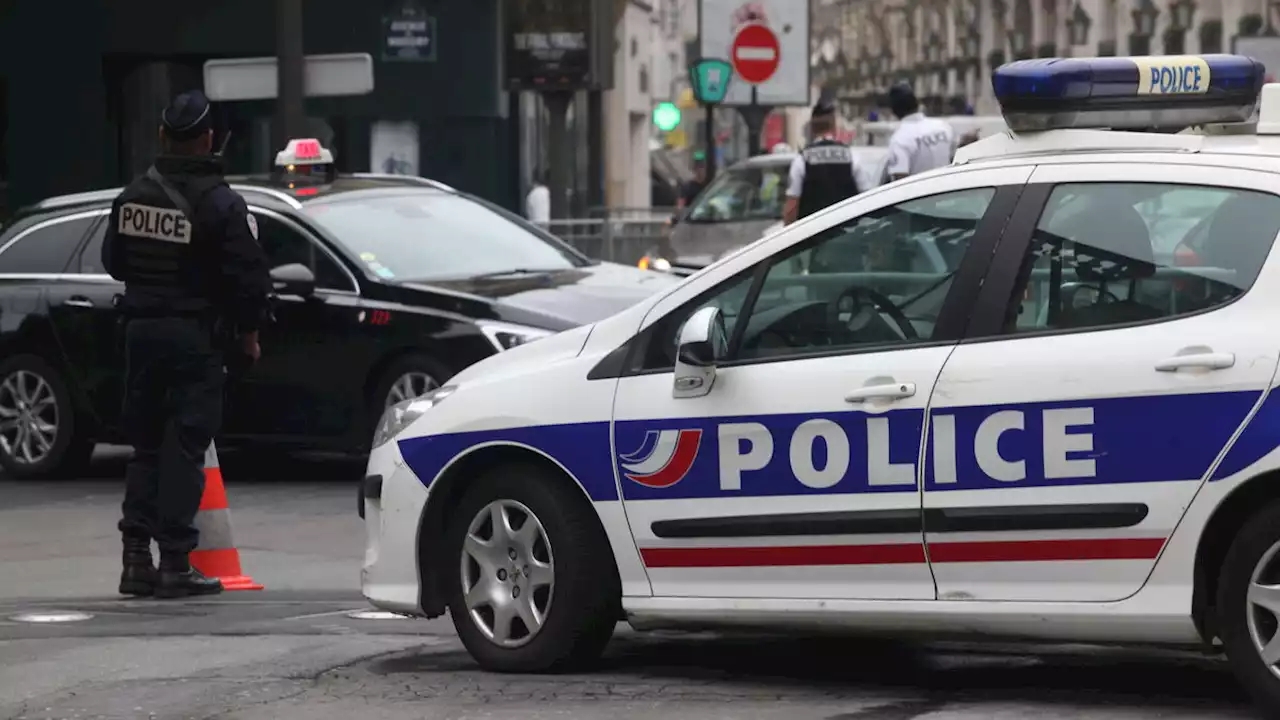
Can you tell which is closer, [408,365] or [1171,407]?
[1171,407]

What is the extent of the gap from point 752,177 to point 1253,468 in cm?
1712

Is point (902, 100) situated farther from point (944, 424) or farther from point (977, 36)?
point (977, 36)

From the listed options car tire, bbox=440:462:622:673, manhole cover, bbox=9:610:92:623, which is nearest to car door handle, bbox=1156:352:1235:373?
car tire, bbox=440:462:622:673

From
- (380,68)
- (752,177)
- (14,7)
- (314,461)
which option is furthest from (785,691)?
(380,68)

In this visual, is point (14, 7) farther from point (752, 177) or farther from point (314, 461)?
point (314, 461)

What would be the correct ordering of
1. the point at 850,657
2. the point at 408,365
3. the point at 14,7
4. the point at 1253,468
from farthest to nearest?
the point at 14,7 → the point at 408,365 → the point at 850,657 → the point at 1253,468

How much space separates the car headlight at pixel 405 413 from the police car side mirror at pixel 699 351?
2.84ft

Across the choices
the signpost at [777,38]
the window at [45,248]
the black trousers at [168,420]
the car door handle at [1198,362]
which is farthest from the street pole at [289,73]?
the signpost at [777,38]

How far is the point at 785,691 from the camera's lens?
6664mm

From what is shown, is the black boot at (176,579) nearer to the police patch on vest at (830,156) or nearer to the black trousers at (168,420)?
the black trousers at (168,420)

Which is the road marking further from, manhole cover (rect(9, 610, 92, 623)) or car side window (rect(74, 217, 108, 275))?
manhole cover (rect(9, 610, 92, 623))

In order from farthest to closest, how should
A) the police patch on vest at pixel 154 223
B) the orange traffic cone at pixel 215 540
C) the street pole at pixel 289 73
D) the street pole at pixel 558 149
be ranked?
the street pole at pixel 558 149 < the street pole at pixel 289 73 < the orange traffic cone at pixel 215 540 < the police patch on vest at pixel 154 223

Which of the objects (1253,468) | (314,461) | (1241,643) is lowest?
(314,461)

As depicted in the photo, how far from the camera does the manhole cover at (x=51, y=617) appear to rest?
8547 millimetres
